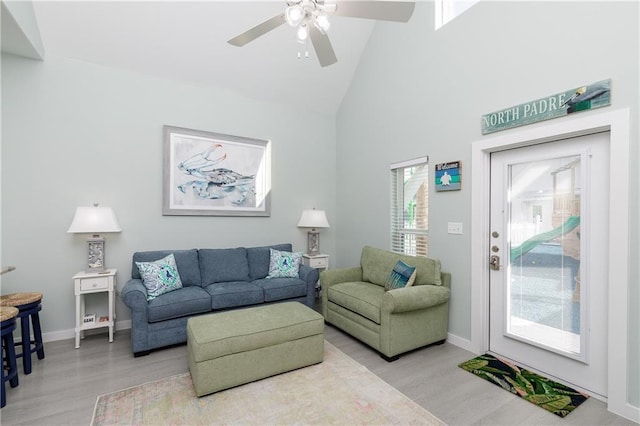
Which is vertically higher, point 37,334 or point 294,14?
point 294,14

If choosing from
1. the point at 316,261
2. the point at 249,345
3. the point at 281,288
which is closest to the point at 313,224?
the point at 316,261

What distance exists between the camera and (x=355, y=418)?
2027mm

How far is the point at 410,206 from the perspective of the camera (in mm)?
3941

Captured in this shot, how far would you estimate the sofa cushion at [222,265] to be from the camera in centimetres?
376

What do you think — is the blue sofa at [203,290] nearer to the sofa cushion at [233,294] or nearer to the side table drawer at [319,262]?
the sofa cushion at [233,294]

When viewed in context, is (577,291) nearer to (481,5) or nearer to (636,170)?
(636,170)

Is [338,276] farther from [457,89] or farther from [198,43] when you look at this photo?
[198,43]

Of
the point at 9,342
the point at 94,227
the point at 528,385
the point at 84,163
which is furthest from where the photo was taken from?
the point at 84,163

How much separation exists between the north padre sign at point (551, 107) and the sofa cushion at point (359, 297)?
6.39 feet

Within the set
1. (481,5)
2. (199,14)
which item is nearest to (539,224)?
(481,5)

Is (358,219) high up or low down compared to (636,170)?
down

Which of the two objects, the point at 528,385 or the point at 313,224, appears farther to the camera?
the point at 313,224

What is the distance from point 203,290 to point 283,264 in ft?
3.46

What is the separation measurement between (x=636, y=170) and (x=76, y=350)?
16.1 feet
